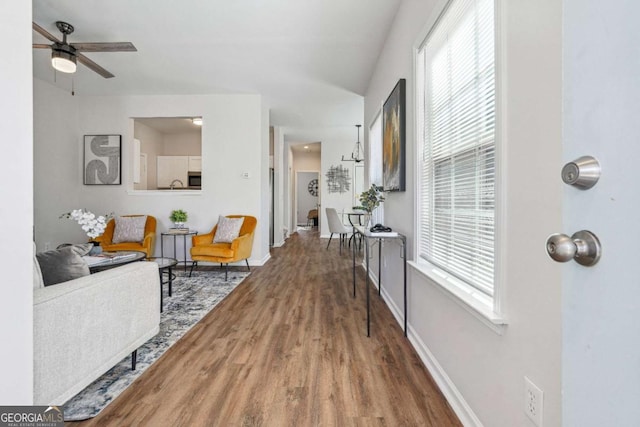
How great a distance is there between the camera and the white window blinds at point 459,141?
1293mm

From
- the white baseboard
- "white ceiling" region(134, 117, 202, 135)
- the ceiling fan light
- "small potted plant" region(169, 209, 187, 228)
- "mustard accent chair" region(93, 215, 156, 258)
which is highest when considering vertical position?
"white ceiling" region(134, 117, 202, 135)

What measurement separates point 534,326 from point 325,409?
1.03m

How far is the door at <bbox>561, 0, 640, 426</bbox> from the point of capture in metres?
0.40

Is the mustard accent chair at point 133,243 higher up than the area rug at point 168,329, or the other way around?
the mustard accent chair at point 133,243

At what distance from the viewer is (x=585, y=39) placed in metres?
0.45

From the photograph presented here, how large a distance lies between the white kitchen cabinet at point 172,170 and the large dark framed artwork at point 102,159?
2.13 metres

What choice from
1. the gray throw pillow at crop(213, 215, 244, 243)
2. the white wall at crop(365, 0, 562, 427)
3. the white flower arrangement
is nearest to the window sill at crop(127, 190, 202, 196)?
the gray throw pillow at crop(213, 215, 244, 243)

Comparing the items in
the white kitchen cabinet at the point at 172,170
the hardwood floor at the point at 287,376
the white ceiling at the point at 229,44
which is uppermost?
the white ceiling at the point at 229,44

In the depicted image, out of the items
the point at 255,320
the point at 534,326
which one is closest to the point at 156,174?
the point at 255,320

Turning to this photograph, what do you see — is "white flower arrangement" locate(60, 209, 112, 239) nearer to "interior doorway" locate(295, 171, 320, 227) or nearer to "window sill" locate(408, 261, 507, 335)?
"window sill" locate(408, 261, 507, 335)

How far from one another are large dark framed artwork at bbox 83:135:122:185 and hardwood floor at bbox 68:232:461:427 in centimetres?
349

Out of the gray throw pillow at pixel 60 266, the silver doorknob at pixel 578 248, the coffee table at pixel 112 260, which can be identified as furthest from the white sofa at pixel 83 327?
the silver doorknob at pixel 578 248

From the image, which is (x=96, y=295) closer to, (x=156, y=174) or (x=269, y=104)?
(x=269, y=104)
